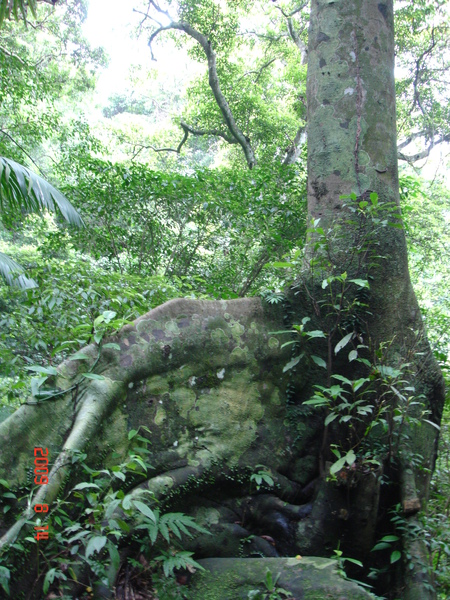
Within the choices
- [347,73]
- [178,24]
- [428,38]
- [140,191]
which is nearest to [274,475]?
[347,73]

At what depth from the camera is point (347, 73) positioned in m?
3.69

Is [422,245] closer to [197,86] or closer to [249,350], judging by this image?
[197,86]

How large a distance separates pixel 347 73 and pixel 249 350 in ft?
7.05

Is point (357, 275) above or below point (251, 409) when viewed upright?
above

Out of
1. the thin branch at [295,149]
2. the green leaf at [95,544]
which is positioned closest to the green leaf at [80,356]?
the green leaf at [95,544]

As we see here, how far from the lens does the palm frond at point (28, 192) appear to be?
4.68m

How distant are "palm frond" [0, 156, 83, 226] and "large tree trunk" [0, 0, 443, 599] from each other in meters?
2.57

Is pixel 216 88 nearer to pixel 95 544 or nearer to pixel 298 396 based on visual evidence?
pixel 298 396
